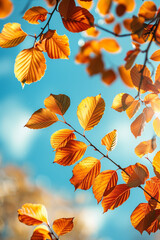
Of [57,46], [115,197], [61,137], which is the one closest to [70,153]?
[61,137]

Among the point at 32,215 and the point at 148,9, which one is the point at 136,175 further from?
the point at 148,9

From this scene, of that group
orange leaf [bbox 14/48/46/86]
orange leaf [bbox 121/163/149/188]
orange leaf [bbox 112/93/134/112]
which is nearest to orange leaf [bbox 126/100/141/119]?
orange leaf [bbox 112/93/134/112]

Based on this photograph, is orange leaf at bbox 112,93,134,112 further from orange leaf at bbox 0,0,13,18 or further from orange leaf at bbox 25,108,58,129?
orange leaf at bbox 0,0,13,18

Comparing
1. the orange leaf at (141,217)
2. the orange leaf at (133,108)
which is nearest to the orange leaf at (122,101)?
the orange leaf at (133,108)

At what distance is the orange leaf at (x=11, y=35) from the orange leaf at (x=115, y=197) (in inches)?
15.8

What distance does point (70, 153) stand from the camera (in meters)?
0.43

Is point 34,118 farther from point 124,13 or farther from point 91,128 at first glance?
point 124,13

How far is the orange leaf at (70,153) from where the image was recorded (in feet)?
1.38

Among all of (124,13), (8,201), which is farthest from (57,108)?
(8,201)

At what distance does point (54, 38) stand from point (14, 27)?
9cm

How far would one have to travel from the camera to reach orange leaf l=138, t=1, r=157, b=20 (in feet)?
1.33

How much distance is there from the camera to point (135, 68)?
0.42 meters

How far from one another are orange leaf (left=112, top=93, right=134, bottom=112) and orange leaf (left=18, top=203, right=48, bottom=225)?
0.94 feet

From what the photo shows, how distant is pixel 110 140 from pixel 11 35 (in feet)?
1.09
